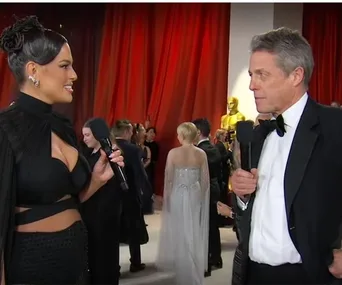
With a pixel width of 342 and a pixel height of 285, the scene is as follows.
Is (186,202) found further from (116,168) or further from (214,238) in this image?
(116,168)

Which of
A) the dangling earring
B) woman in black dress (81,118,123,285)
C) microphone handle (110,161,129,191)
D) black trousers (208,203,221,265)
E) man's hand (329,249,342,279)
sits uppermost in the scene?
the dangling earring

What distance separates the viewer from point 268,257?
166 cm

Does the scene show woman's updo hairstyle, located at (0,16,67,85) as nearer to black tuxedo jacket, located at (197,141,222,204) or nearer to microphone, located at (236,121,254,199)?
microphone, located at (236,121,254,199)

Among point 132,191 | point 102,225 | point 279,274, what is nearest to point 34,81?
point 279,274

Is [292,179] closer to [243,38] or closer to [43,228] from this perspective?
[43,228]

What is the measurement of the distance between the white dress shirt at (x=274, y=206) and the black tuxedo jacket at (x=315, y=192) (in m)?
0.04

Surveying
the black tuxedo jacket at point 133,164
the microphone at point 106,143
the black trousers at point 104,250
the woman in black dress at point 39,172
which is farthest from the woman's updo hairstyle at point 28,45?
the black tuxedo jacket at point 133,164

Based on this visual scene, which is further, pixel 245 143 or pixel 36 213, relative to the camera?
pixel 36 213

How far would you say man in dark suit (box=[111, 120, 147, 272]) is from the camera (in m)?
4.06

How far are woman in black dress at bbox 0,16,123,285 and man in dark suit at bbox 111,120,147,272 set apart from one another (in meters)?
2.10

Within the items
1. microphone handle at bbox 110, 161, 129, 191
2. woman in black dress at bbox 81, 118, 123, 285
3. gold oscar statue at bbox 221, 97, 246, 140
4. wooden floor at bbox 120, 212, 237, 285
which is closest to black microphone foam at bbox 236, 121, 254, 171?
microphone handle at bbox 110, 161, 129, 191

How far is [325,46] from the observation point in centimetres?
851

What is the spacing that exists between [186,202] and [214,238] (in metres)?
0.53

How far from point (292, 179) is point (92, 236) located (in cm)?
221
